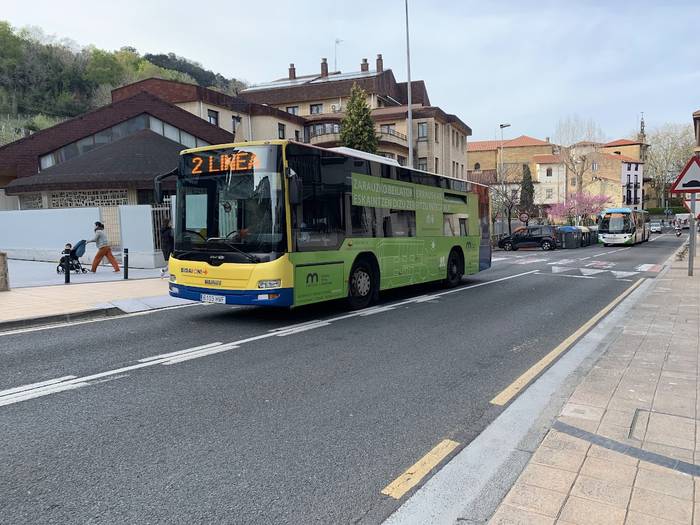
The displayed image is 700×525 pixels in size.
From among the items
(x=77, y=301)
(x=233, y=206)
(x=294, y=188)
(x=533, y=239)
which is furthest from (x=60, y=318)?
(x=533, y=239)

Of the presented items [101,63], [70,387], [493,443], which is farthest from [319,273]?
[101,63]

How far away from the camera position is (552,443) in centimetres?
378

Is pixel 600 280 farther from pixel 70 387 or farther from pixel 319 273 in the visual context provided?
pixel 70 387

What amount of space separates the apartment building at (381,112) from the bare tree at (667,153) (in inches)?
1953

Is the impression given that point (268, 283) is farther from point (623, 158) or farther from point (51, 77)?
point (623, 158)

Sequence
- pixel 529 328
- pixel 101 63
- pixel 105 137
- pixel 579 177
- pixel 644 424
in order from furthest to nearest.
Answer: pixel 101 63 < pixel 579 177 < pixel 105 137 < pixel 529 328 < pixel 644 424

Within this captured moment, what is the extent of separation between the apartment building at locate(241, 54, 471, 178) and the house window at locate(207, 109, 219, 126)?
9324 millimetres

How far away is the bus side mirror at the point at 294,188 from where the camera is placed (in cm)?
816

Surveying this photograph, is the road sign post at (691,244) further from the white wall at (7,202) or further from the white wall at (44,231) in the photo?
the white wall at (7,202)

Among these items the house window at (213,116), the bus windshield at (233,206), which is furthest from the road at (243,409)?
the house window at (213,116)

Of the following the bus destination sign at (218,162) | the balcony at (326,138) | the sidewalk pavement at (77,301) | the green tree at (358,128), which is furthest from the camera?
the balcony at (326,138)

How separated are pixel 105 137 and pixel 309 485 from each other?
3150cm

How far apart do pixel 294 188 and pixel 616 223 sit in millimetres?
38482

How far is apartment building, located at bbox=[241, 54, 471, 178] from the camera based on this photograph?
47406mm
